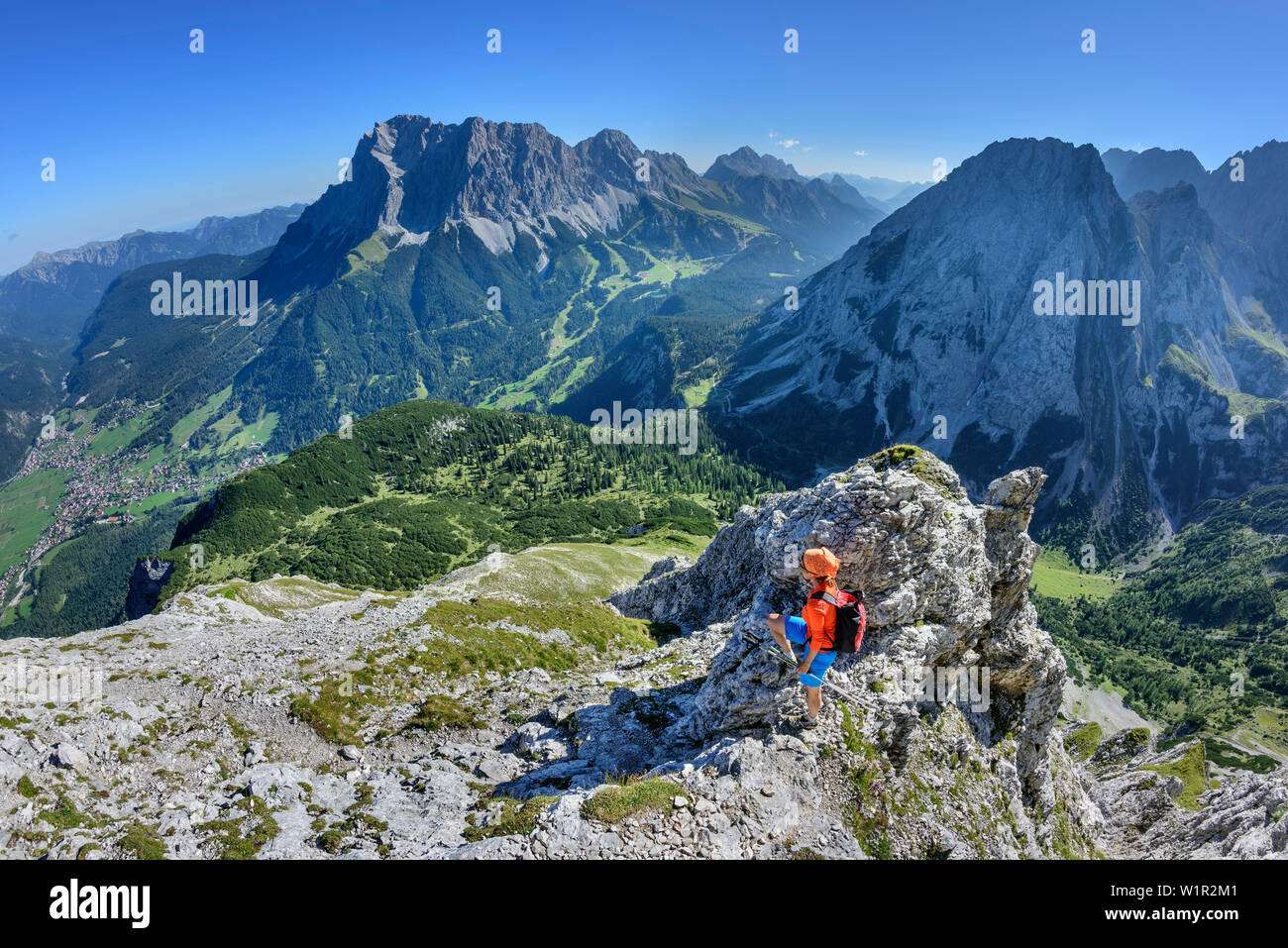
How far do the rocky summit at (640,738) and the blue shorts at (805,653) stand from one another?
2.36 m

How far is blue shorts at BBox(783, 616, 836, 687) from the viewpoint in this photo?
14.6 m

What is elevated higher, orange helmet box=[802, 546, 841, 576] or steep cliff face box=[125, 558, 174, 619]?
orange helmet box=[802, 546, 841, 576]

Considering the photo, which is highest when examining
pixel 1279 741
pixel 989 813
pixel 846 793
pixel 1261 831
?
pixel 846 793

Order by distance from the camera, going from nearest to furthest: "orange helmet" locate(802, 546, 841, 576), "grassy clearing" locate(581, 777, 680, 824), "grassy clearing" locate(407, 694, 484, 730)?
1. "orange helmet" locate(802, 546, 841, 576)
2. "grassy clearing" locate(581, 777, 680, 824)
3. "grassy clearing" locate(407, 694, 484, 730)

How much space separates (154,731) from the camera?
97.9ft

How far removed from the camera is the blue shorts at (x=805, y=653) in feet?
48.1

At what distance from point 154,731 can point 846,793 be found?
35.2 m

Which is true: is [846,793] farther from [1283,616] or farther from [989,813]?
[1283,616]

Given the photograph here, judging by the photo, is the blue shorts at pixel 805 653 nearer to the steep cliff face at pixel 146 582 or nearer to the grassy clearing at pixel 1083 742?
the grassy clearing at pixel 1083 742

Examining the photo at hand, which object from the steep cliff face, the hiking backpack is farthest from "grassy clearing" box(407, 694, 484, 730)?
the steep cliff face

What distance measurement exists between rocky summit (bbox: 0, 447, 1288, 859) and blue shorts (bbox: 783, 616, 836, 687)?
236 centimetres

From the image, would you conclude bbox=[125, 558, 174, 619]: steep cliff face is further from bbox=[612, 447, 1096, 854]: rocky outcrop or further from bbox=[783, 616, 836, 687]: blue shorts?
bbox=[783, 616, 836, 687]: blue shorts

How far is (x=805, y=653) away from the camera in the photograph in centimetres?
1517
